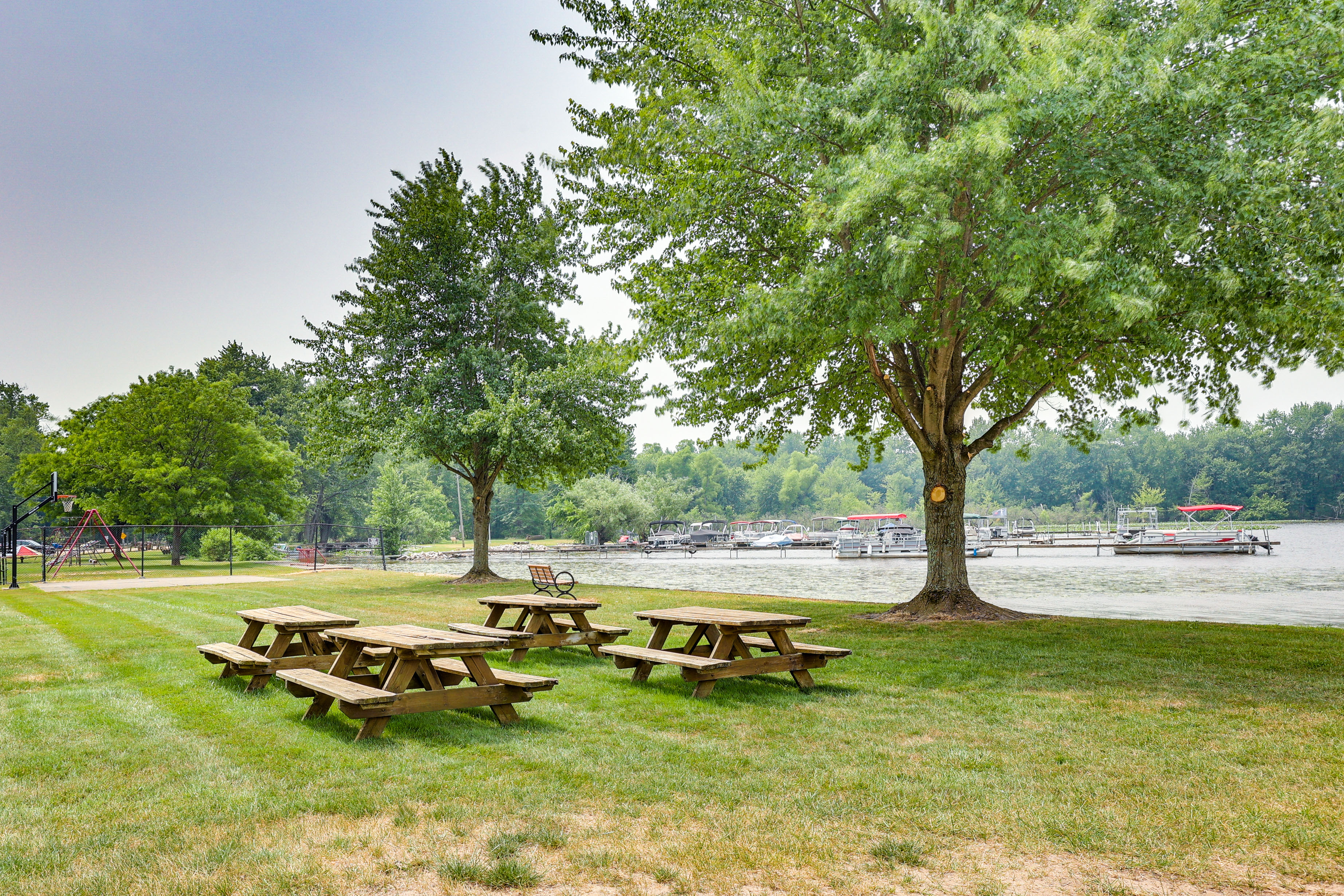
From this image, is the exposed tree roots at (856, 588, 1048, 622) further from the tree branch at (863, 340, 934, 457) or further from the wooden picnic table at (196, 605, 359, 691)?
the wooden picnic table at (196, 605, 359, 691)

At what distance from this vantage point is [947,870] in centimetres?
358

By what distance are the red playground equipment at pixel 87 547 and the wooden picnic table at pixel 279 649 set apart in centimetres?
2454

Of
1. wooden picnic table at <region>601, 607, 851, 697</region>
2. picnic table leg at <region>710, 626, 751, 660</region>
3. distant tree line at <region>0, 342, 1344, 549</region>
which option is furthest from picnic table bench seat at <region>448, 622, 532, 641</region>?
distant tree line at <region>0, 342, 1344, 549</region>

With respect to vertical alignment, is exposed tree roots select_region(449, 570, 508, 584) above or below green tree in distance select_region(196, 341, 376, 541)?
below

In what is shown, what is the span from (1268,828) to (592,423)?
20863 millimetres

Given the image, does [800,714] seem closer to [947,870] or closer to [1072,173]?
[947,870]

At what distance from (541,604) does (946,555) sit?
8.05 metres

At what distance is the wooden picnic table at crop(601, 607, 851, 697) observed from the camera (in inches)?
289

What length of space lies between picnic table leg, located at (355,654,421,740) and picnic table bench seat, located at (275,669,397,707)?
0.23 feet

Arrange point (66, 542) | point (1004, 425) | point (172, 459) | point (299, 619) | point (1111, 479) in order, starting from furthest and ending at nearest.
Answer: point (1111, 479), point (172, 459), point (66, 542), point (1004, 425), point (299, 619)

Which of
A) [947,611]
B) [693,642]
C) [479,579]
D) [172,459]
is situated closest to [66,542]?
[172,459]

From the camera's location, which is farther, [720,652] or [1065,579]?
[1065,579]

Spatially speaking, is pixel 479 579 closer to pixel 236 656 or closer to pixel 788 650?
pixel 236 656

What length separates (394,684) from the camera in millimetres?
5953
